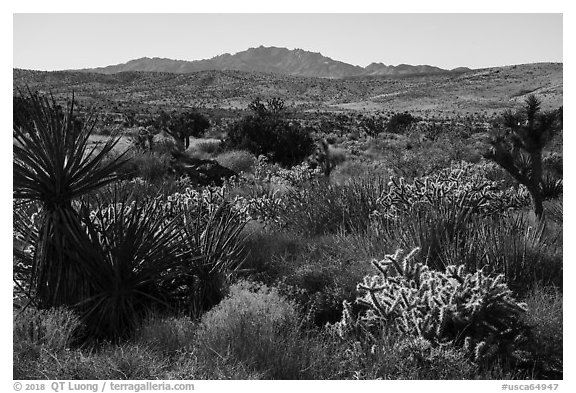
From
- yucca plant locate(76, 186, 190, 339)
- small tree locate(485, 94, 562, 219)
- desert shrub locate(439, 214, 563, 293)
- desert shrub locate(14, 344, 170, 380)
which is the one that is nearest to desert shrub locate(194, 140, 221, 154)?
small tree locate(485, 94, 562, 219)

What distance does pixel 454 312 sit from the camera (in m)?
4.36

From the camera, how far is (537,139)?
7.04 m

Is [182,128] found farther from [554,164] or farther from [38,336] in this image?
[38,336]

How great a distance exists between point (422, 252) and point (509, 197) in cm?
318

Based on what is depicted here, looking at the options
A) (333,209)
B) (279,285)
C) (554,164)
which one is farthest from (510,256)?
(554,164)

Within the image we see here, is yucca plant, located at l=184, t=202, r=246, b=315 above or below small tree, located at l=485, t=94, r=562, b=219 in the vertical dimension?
below

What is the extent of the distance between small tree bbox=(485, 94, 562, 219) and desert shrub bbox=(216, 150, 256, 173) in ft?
39.6

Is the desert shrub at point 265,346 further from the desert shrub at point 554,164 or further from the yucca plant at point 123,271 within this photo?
the desert shrub at point 554,164

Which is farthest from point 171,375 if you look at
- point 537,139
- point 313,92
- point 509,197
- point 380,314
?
point 313,92

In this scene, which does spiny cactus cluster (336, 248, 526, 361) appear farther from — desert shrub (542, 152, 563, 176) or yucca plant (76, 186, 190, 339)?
desert shrub (542, 152, 563, 176)

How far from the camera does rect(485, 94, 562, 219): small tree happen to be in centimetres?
702

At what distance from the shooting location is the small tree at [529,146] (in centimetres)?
702

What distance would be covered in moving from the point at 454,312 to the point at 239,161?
51.0ft
